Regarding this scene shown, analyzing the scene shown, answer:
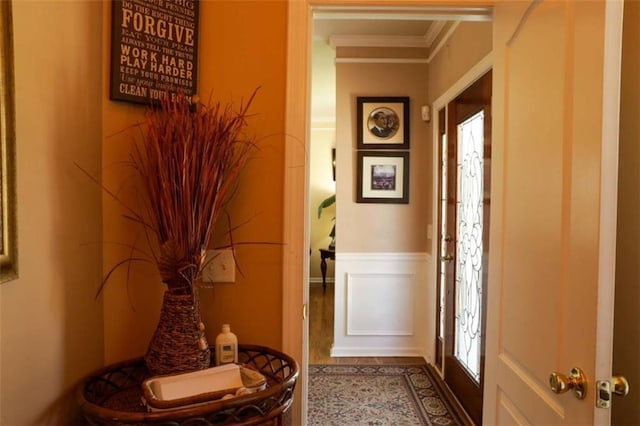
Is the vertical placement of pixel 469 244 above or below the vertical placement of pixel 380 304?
above

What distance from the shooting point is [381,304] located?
3.49 meters

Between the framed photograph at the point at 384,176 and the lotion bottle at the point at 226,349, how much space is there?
2349mm

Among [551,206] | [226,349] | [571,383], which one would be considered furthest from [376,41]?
[571,383]

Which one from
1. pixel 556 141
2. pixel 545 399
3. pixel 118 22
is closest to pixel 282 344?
pixel 545 399

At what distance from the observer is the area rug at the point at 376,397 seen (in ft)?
8.21

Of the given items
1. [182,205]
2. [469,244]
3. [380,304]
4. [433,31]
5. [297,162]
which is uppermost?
[433,31]

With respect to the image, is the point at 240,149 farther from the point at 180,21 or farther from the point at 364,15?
the point at 364,15

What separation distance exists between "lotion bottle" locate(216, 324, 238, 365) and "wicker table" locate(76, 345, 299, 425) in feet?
0.34

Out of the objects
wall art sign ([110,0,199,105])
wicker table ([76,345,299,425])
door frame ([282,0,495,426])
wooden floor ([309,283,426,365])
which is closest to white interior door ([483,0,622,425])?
door frame ([282,0,495,426])

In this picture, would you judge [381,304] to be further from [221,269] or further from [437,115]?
[221,269]

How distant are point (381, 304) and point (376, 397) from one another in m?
0.86

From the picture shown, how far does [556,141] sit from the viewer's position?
→ 3.56 feet

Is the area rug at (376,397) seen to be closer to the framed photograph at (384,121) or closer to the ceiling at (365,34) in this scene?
the framed photograph at (384,121)

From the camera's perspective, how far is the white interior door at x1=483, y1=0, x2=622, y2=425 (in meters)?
0.90
